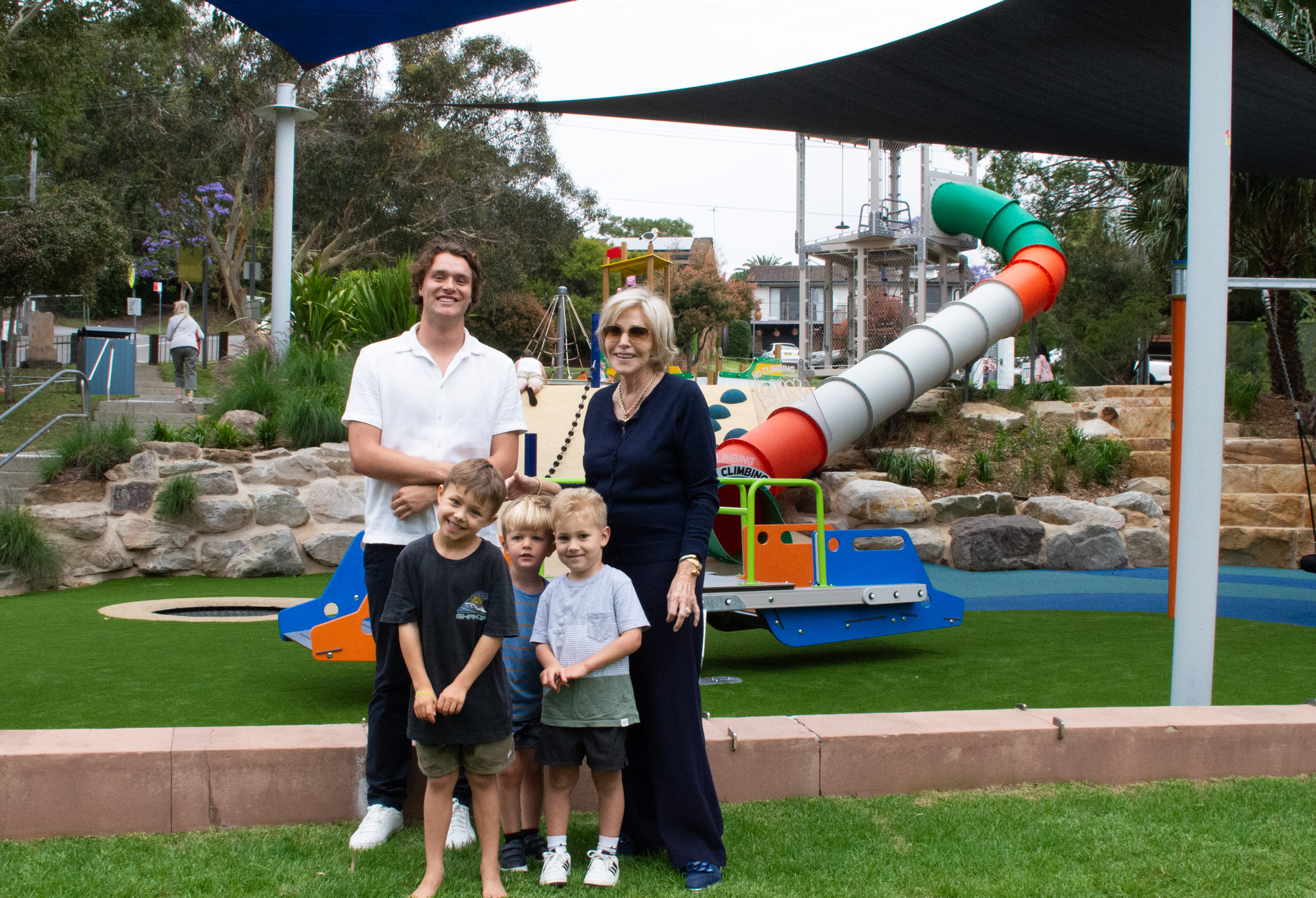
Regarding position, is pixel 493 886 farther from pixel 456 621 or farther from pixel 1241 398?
pixel 1241 398

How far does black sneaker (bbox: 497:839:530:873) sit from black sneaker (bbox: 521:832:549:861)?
0.09 ft

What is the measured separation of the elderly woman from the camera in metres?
2.76

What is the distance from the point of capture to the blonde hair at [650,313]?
2.76 meters

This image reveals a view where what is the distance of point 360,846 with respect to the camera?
2.85 meters

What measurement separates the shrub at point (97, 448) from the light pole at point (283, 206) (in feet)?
9.12

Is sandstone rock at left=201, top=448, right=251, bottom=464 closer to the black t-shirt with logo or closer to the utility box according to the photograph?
the utility box

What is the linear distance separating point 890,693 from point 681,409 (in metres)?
2.69

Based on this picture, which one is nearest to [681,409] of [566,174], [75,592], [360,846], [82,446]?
[360,846]

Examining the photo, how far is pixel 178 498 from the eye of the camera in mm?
8391

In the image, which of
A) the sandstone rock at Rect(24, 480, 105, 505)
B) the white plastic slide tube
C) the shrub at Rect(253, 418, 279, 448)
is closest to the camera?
the sandstone rock at Rect(24, 480, 105, 505)

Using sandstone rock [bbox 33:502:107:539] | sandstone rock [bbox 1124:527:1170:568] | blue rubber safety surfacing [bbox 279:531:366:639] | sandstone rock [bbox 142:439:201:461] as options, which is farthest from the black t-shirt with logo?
sandstone rock [bbox 1124:527:1170:568]

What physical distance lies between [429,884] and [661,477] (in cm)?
115

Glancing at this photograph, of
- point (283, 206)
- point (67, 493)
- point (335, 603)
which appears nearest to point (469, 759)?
point (335, 603)

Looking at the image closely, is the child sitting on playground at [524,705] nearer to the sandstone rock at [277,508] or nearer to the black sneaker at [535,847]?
the black sneaker at [535,847]
